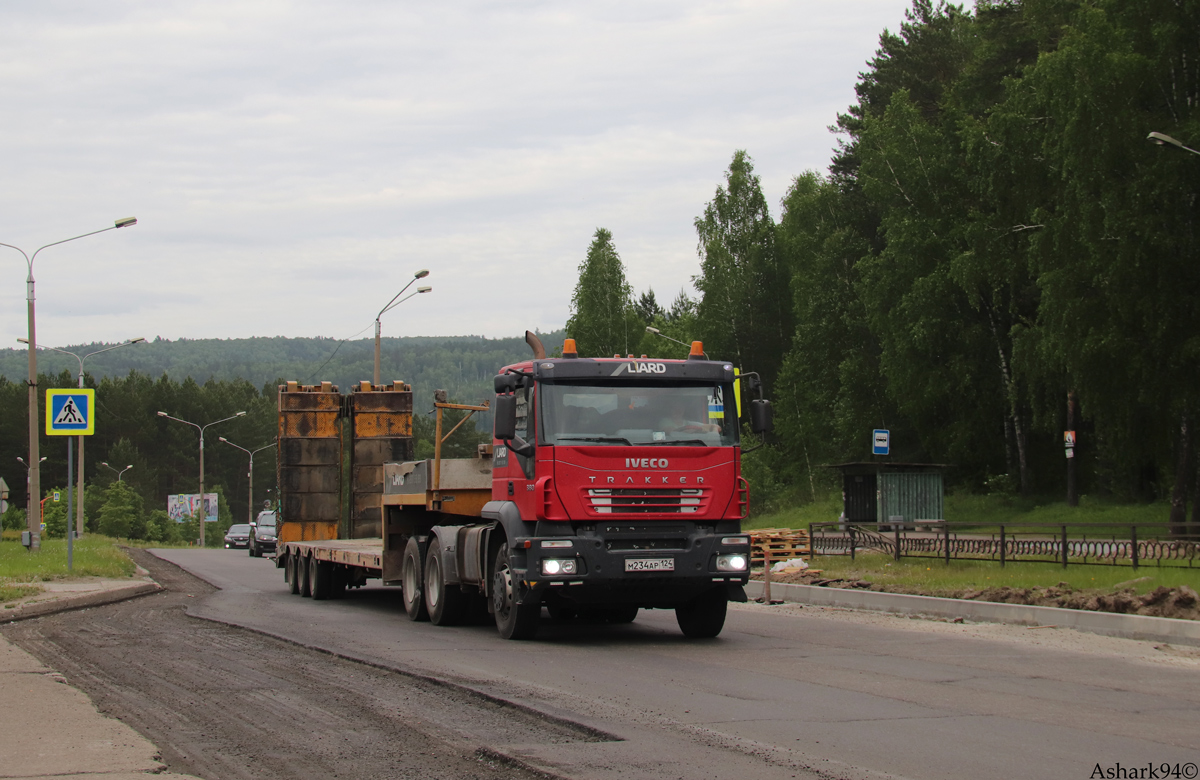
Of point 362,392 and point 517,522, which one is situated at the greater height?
point 362,392

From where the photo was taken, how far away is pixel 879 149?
163 ft

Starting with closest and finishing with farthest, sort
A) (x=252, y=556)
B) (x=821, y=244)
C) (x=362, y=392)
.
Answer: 1. (x=362, y=392)
2. (x=252, y=556)
3. (x=821, y=244)

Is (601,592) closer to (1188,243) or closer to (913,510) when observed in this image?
(913,510)

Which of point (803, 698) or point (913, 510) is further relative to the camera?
point (913, 510)

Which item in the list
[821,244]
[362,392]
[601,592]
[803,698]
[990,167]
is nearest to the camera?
[803,698]

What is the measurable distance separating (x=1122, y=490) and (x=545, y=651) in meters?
35.2

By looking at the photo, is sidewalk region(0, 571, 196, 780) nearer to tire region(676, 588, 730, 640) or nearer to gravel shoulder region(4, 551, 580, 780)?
gravel shoulder region(4, 551, 580, 780)

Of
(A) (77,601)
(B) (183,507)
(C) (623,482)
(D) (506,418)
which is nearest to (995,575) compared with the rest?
(C) (623,482)

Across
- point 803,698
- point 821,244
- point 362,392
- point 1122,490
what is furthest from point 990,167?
point 803,698

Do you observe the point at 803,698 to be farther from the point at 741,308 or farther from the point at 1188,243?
the point at 741,308

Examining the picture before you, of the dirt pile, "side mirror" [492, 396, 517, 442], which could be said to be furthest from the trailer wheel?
the dirt pile

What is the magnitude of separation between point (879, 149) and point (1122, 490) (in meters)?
15.9

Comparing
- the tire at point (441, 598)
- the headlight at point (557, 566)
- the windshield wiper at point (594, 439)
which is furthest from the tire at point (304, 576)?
the windshield wiper at point (594, 439)

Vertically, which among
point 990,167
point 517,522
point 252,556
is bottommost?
point 252,556
